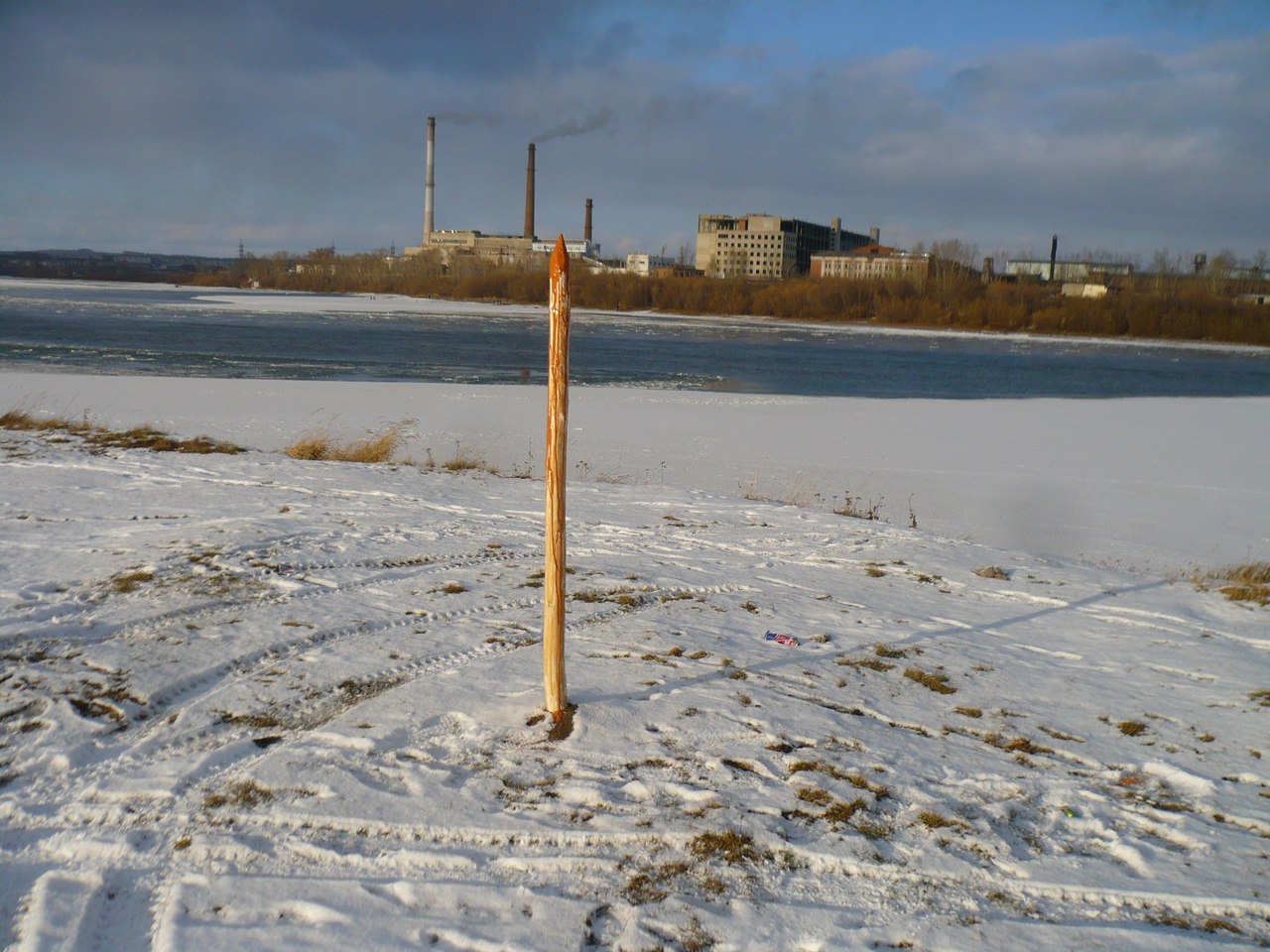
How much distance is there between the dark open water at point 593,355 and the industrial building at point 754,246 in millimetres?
72554

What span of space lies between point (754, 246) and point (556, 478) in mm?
123503

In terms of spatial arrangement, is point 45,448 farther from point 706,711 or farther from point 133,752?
point 706,711

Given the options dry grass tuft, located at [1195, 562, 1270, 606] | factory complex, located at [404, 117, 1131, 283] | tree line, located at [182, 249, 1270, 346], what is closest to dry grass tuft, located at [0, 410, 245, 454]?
dry grass tuft, located at [1195, 562, 1270, 606]

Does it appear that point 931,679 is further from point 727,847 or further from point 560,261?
point 560,261

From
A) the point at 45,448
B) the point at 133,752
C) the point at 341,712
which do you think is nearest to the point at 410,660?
the point at 341,712

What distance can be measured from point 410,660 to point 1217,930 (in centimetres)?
306

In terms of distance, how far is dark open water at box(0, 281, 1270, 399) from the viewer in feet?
75.9

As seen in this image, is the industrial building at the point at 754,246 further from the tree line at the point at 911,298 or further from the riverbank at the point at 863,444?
the riverbank at the point at 863,444

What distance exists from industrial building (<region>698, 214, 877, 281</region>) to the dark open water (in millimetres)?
72554

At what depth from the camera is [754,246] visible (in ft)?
403

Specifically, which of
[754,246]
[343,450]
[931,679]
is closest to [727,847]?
[931,679]

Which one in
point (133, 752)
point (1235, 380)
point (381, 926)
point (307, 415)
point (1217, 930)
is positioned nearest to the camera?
point (381, 926)

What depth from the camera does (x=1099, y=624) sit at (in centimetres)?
566

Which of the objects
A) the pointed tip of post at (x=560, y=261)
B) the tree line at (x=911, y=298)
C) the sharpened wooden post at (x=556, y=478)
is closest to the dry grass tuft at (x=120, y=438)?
the sharpened wooden post at (x=556, y=478)
